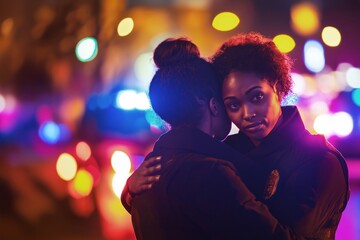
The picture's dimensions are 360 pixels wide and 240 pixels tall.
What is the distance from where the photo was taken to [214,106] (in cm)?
318

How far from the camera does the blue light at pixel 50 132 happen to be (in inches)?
547

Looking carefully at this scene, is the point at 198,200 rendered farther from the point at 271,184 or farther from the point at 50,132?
the point at 50,132

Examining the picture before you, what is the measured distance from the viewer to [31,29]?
14359mm

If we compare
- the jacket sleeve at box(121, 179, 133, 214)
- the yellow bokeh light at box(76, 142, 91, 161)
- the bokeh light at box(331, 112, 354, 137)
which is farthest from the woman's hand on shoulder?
the bokeh light at box(331, 112, 354, 137)

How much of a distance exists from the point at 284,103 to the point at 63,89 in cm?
1255

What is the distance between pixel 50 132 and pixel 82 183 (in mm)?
2116

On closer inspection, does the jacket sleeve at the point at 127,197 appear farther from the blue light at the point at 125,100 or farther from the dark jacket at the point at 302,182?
the blue light at the point at 125,100

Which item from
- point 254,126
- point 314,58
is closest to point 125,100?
point 314,58

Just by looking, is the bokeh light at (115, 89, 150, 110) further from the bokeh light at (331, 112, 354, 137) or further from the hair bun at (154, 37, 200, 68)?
the hair bun at (154, 37, 200, 68)

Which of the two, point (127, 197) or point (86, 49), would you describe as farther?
point (86, 49)

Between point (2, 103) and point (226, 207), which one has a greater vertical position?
point (2, 103)

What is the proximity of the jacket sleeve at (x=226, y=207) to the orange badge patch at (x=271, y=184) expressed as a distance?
0.13m

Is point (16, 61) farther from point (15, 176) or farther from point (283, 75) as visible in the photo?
point (283, 75)

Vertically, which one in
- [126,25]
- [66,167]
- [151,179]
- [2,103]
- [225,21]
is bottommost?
[151,179]
